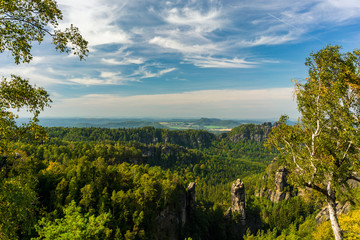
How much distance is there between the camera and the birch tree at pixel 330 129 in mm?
11656

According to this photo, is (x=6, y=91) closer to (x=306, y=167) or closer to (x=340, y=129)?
(x=306, y=167)

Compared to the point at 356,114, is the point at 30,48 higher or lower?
higher

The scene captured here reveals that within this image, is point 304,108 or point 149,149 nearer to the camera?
point 304,108

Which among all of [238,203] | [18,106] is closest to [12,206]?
[18,106]

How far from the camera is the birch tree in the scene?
38.2 ft

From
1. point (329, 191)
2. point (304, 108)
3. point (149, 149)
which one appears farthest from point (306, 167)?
point (149, 149)

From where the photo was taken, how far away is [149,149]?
174 metres

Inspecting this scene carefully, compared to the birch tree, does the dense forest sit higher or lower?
lower

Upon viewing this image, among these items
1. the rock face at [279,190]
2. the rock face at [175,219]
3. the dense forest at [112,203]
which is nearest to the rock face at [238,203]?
the dense forest at [112,203]

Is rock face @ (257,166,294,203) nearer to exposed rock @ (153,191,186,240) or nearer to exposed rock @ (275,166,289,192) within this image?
exposed rock @ (275,166,289,192)

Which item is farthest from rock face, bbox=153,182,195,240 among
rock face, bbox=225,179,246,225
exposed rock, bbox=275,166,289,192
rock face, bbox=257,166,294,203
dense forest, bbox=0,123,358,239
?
exposed rock, bbox=275,166,289,192

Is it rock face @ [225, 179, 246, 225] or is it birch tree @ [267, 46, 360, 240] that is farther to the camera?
rock face @ [225, 179, 246, 225]

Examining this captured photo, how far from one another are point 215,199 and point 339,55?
118m

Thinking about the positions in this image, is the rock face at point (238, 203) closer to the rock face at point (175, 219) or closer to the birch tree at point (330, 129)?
the rock face at point (175, 219)
